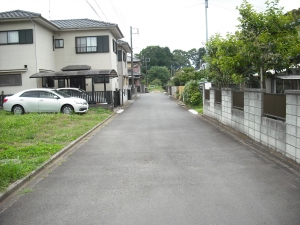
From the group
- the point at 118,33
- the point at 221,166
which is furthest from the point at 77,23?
the point at 221,166

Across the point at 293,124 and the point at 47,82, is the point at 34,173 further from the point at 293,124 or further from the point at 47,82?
the point at 47,82

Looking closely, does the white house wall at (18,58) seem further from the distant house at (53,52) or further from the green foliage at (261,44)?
the green foliage at (261,44)

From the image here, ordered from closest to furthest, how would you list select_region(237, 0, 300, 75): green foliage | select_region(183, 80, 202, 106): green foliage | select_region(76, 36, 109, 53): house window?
select_region(237, 0, 300, 75): green foliage, select_region(183, 80, 202, 106): green foliage, select_region(76, 36, 109, 53): house window

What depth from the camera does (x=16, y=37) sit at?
2453 cm

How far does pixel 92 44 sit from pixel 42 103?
36.1 ft

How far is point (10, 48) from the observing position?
81.0ft

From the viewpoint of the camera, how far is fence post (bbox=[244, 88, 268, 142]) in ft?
31.5

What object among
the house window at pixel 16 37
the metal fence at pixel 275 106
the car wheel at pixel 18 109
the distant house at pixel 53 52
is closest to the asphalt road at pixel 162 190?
the metal fence at pixel 275 106

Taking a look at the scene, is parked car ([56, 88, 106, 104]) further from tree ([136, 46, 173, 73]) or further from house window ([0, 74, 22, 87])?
tree ([136, 46, 173, 73])

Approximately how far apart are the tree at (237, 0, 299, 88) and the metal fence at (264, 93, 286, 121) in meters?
2.89

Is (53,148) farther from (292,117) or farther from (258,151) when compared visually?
(292,117)

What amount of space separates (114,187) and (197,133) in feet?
22.9

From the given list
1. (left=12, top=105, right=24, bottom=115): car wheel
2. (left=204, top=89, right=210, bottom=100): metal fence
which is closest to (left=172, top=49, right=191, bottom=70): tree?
(left=204, top=89, right=210, bottom=100): metal fence

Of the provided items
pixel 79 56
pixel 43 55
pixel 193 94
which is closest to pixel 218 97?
pixel 193 94
